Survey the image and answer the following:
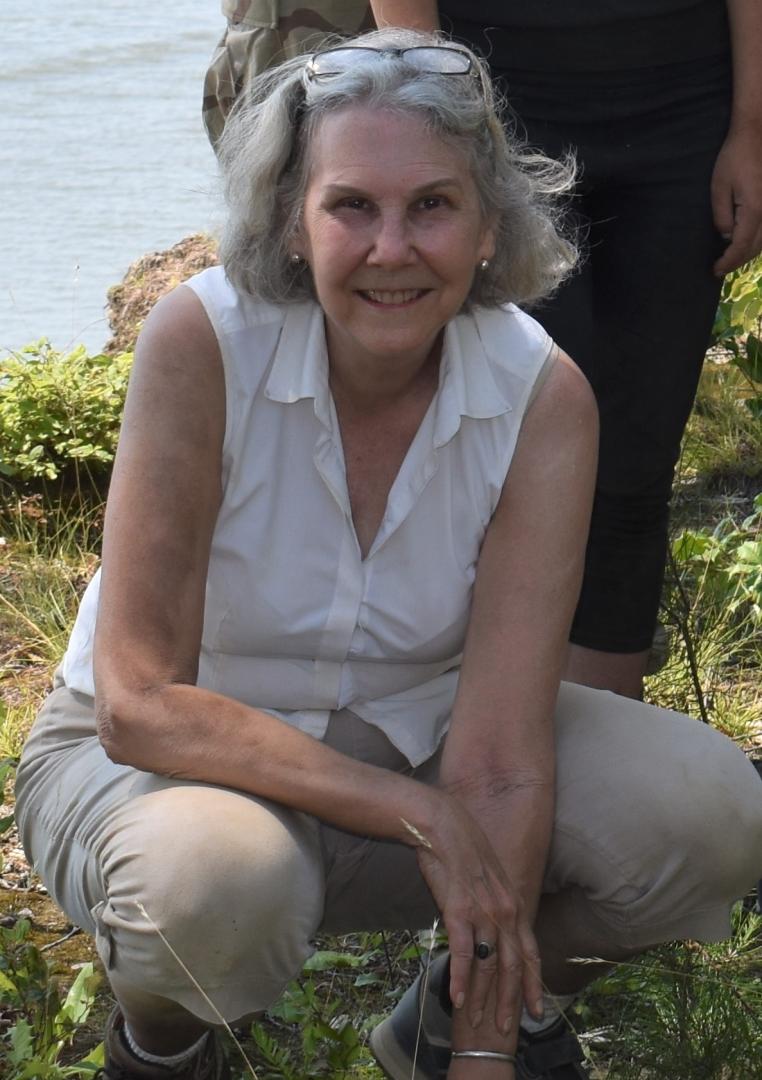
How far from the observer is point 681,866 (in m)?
2.46

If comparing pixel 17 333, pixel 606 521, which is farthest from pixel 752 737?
pixel 17 333

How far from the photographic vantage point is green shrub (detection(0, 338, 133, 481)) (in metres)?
4.70

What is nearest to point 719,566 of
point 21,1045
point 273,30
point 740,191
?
point 740,191

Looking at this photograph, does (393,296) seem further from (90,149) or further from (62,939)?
(90,149)

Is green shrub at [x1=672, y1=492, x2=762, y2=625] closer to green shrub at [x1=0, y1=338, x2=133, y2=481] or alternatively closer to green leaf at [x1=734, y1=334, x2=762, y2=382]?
green leaf at [x1=734, y1=334, x2=762, y2=382]

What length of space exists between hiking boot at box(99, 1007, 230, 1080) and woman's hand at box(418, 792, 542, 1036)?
1.33 ft

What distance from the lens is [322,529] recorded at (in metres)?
2.58

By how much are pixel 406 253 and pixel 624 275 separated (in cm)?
84

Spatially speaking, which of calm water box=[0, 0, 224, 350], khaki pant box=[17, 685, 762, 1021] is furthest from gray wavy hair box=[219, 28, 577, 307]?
calm water box=[0, 0, 224, 350]

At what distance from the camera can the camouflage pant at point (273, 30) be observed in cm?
336

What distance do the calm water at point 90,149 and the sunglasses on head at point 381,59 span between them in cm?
217

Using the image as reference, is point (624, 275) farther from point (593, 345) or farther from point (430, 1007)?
point (430, 1007)

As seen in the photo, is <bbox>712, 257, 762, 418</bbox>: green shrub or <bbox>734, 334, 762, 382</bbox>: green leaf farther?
<bbox>734, 334, 762, 382</bbox>: green leaf

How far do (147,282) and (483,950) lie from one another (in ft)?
12.1
